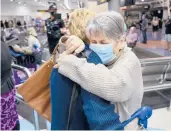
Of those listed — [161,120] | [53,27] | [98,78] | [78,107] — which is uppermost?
[53,27]

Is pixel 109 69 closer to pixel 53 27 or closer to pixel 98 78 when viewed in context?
pixel 98 78

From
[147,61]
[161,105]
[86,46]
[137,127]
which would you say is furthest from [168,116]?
[86,46]

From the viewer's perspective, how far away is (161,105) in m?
3.48

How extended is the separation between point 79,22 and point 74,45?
13cm

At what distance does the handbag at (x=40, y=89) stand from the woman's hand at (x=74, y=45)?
0.47 ft

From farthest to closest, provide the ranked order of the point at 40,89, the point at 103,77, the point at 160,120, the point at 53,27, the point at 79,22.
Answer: the point at 53,27 < the point at 160,120 < the point at 40,89 < the point at 79,22 < the point at 103,77

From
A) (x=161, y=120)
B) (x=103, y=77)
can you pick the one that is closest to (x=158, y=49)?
(x=161, y=120)

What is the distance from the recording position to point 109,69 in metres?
0.94

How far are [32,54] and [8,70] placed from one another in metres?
3.42

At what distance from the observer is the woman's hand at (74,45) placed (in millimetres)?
912

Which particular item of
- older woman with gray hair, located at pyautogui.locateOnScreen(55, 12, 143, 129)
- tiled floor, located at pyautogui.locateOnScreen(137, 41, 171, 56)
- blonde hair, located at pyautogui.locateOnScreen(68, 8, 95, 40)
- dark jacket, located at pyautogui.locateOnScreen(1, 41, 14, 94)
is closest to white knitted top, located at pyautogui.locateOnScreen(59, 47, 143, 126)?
older woman with gray hair, located at pyautogui.locateOnScreen(55, 12, 143, 129)

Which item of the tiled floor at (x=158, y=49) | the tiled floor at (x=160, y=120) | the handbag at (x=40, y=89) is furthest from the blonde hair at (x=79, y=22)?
the tiled floor at (x=158, y=49)

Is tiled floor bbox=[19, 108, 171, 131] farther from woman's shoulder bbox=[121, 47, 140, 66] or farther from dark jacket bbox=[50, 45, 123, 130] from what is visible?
woman's shoulder bbox=[121, 47, 140, 66]

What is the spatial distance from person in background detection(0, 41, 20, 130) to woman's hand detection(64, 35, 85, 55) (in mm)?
262
